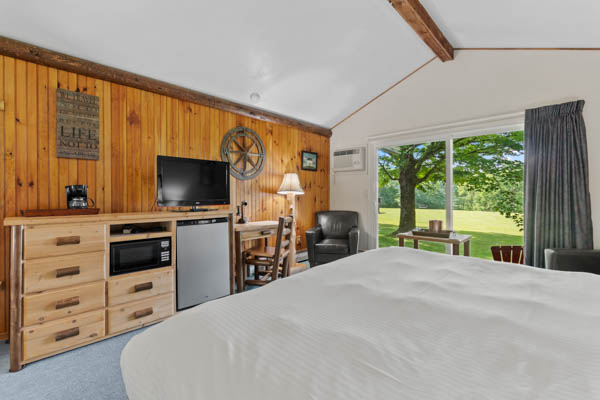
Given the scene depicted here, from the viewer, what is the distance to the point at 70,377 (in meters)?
1.81

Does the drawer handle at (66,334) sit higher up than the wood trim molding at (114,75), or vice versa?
the wood trim molding at (114,75)

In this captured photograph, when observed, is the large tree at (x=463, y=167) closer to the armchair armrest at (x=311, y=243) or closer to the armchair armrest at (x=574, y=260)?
the armchair armrest at (x=574, y=260)

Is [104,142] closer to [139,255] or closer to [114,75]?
[114,75]

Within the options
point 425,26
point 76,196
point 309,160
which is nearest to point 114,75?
point 76,196

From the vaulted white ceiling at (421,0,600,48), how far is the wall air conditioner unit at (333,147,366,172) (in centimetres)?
193

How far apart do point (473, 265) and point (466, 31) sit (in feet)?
9.07

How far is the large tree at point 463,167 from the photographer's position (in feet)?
11.4

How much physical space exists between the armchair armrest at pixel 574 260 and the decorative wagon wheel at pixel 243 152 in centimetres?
329

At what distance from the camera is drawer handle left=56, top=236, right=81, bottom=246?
6.66 feet

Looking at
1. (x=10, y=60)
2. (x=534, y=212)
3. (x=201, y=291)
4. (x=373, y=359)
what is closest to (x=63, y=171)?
(x=10, y=60)

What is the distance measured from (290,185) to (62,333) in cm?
283

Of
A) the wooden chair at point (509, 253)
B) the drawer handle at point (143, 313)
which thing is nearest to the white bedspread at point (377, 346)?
the drawer handle at point (143, 313)

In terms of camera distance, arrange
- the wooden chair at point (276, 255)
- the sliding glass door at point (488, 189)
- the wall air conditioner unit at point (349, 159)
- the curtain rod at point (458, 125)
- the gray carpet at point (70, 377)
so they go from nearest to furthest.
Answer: the gray carpet at point (70, 377) → the wooden chair at point (276, 255) → the curtain rod at point (458, 125) → the sliding glass door at point (488, 189) → the wall air conditioner unit at point (349, 159)

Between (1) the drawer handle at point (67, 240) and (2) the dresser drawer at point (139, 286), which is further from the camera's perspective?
(2) the dresser drawer at point (139, 286)
